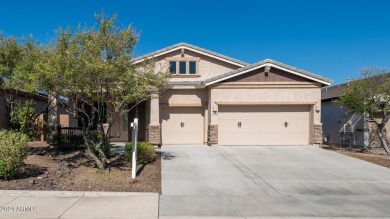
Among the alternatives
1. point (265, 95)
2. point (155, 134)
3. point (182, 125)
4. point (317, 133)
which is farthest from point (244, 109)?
point (155, 134)

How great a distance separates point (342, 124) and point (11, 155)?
1870cm

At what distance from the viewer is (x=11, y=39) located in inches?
491

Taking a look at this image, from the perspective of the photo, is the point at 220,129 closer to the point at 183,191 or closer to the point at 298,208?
the point at 183,191

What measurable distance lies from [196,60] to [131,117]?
5.29 m

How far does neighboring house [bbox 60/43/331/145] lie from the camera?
17.9 metres

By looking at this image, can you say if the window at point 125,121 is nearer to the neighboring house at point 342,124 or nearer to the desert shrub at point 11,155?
the desert shrub at point 11,155

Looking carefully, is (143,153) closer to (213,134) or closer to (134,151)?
(134,151)

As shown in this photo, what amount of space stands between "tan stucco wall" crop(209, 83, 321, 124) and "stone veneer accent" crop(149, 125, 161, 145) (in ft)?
9.49

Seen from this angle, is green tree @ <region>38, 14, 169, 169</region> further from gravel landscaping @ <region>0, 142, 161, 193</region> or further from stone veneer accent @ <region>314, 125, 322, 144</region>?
stone veneer accent @ <region>314, 125, 322, 144</region>

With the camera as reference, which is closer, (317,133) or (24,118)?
(24,118)

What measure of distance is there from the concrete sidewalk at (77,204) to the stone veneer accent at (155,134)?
8.78 metres

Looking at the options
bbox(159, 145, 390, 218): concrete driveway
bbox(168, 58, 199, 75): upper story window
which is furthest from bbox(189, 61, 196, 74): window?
bbox(159, 145, 390, 218): concrete driveway

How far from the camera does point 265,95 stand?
18.0 meters

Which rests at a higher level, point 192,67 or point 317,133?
point 192,67
